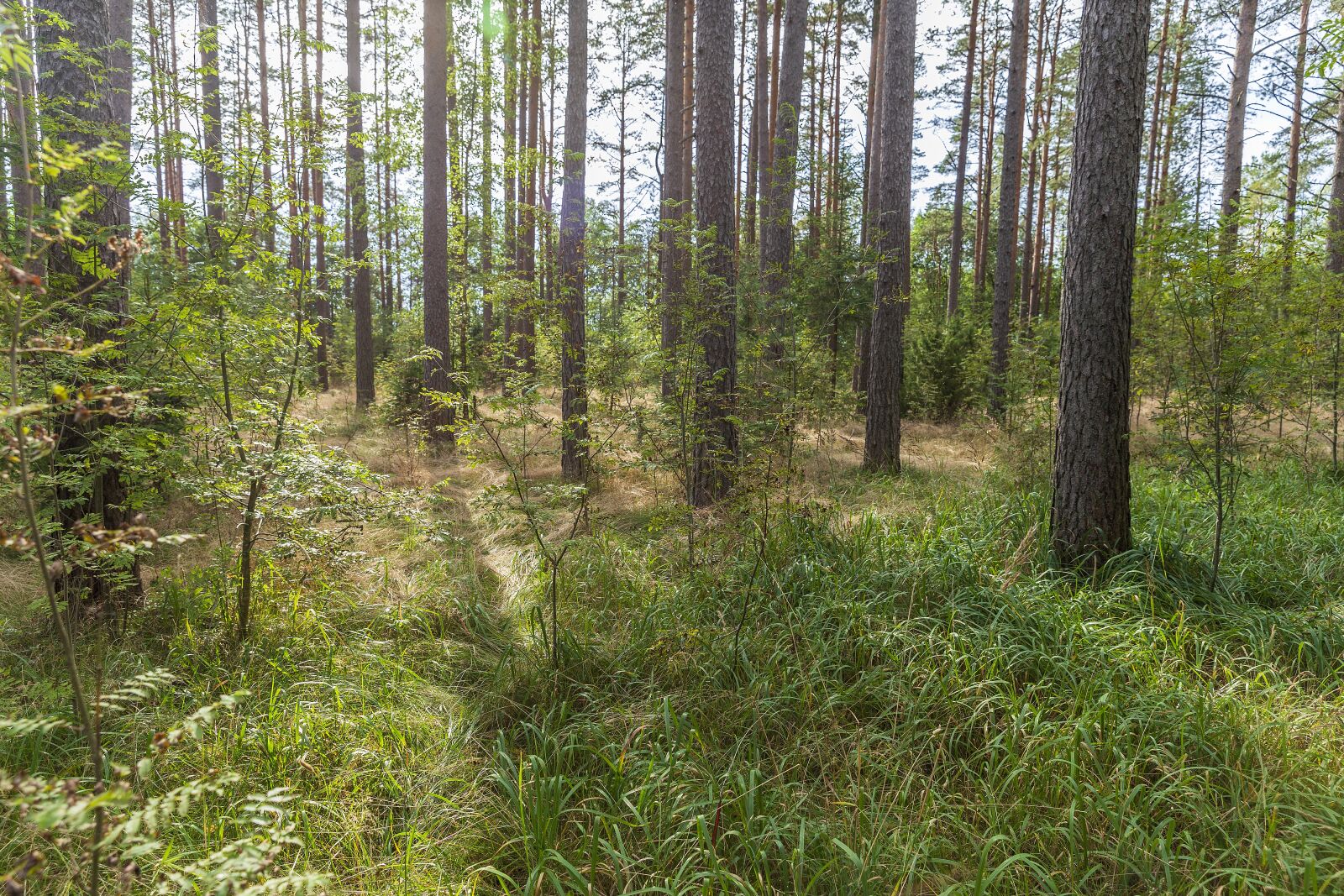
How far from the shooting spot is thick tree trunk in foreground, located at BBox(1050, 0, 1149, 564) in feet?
12.4

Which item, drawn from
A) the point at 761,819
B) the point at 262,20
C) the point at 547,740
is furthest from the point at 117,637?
the point at 262,20

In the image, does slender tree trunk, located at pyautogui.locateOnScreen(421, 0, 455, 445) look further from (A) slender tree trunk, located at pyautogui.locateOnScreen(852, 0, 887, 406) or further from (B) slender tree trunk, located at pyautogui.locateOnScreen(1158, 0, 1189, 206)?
(B) slender tree trunk, located at pyautogui.locateOnScreen(1158, 0, 1189, 206)

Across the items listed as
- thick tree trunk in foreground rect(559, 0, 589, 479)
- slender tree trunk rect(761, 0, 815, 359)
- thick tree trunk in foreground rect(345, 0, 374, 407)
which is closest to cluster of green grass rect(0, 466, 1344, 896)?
thick tree trunk in foreground rect(559, 0, 589, 479)

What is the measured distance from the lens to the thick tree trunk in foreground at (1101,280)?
12.4ft

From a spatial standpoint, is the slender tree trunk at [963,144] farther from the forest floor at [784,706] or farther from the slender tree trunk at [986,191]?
the forest floor at [784,706]

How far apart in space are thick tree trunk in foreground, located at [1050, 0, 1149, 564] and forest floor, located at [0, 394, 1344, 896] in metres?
0.39

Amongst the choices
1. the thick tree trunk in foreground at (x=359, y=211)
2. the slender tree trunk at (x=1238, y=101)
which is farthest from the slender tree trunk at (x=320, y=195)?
the slender tree trunk at (x=1238, y=101)

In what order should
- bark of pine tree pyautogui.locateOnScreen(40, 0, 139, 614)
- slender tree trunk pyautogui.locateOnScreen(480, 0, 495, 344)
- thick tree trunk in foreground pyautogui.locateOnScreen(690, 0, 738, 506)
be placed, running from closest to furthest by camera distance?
bark of pine tree pyautogui.locateOnScreen(40, 0, 139, 614), thick tree trunk in foreground pyautogui.locateOnScreen(690, 0, 738, 506), slender tree trunk pyautogui.locateOnScreen(480, 0, 495, 344)

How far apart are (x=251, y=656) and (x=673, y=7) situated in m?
8.82

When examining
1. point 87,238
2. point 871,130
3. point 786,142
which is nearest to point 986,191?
point 871,130

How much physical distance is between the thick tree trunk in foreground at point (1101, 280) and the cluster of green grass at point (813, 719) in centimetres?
37

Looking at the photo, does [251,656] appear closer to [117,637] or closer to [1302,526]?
[117,637]

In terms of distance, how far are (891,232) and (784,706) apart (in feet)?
19.9

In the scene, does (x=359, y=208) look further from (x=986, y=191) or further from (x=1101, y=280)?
(x=986, y=191)
